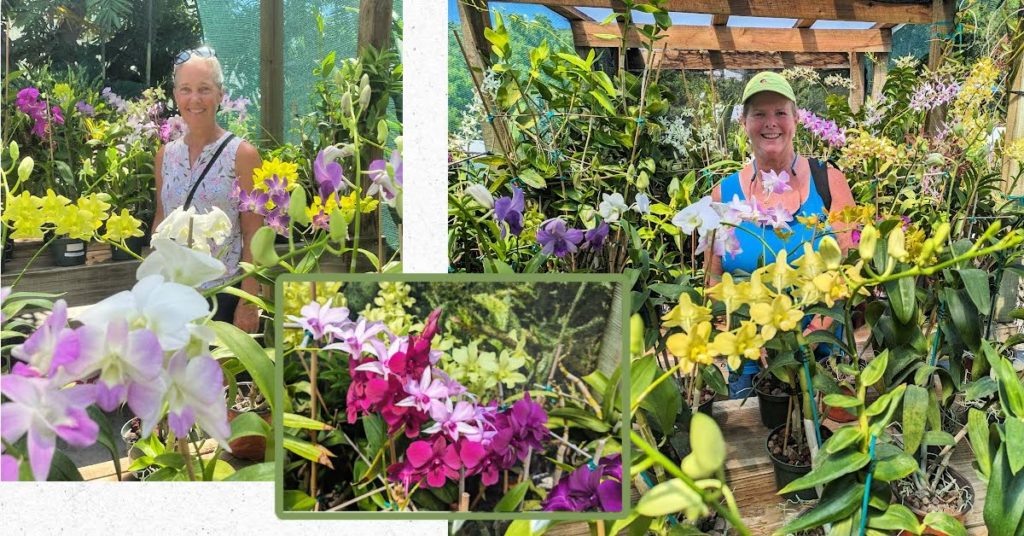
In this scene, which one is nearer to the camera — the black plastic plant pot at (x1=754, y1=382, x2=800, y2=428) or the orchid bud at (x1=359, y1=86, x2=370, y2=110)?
the orchid bud at (x1=359, y1=86, x2=370, y2=110)

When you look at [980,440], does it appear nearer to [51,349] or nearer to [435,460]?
[435,460]

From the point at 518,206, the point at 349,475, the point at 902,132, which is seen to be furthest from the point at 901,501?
the point at 349,475

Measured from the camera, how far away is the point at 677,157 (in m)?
1.13

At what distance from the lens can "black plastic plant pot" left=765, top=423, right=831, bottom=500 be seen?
989 mm

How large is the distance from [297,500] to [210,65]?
51 centimetres

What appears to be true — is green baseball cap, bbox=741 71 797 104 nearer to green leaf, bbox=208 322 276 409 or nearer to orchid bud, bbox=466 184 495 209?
orchid bud, bbox=466 184 495 209

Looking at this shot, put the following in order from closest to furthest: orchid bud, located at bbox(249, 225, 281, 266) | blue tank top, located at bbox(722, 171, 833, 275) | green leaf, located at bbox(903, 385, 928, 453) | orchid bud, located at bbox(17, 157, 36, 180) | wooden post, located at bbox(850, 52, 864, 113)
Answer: orchid bud, located at bbox(249, 225, 281, 266)
orchid bud, located at bbox(17, 157, 36, 180)
green leaf, located at bbox(903, 385, 928, 453)
blue tank top, located at bbox(722, 171, 833, 275)
wooden post, located at bbox(850, 52, 864, 113)

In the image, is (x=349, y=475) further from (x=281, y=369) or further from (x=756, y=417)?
(x=756, y=417)

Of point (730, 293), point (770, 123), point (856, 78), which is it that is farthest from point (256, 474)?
point (856, 78)

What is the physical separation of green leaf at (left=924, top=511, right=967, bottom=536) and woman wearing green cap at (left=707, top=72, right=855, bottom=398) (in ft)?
1.18

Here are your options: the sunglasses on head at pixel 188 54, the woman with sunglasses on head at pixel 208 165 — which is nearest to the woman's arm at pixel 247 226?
the woman with sunglasses on head at pixel 208 165

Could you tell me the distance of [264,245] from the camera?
64 centimetres

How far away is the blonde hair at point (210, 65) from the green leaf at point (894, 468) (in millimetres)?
859

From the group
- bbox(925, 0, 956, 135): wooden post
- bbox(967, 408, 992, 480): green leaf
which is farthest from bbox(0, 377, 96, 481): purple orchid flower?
bbox(925, 0, 956, 135): wooden post
